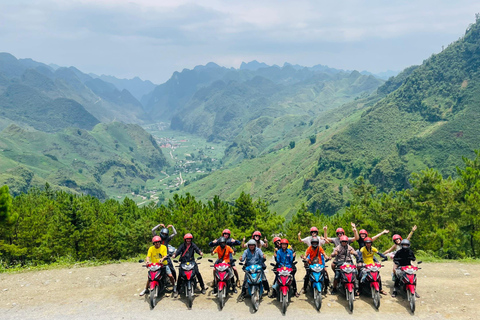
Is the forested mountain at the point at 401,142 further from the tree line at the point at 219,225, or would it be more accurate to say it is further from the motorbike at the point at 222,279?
the motorbike at the point at 222,279

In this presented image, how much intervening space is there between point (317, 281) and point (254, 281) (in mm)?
2378

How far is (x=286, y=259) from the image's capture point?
12602mm

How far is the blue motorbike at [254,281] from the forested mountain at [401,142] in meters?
118

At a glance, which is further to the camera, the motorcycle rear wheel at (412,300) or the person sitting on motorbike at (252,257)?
the person sitting on motorbike at (252,257)

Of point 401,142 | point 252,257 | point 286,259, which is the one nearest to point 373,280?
point 286,259

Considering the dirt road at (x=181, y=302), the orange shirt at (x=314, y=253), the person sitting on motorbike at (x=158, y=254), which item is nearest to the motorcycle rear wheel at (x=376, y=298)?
the dirt road at (x=181, y=302)

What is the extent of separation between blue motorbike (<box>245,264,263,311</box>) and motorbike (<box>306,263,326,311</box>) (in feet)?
6.41

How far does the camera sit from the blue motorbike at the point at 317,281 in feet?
39.4

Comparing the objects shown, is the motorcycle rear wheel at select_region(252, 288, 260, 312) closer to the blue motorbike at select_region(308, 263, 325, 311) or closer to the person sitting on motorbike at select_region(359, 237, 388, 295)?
the blue motorbike at select_region(308, 263, 325, 311)

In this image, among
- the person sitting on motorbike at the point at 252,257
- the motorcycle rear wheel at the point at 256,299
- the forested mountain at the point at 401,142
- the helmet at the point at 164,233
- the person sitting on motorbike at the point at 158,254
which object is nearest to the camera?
the motorcycle rear wheel at the point at 256,299

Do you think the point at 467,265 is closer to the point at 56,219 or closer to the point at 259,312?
the point at 259,312

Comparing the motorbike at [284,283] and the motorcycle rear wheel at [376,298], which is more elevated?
the motorbike at [284,283]

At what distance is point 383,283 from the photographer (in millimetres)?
14445

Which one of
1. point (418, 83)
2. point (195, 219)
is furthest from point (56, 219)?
point (418, 83)
